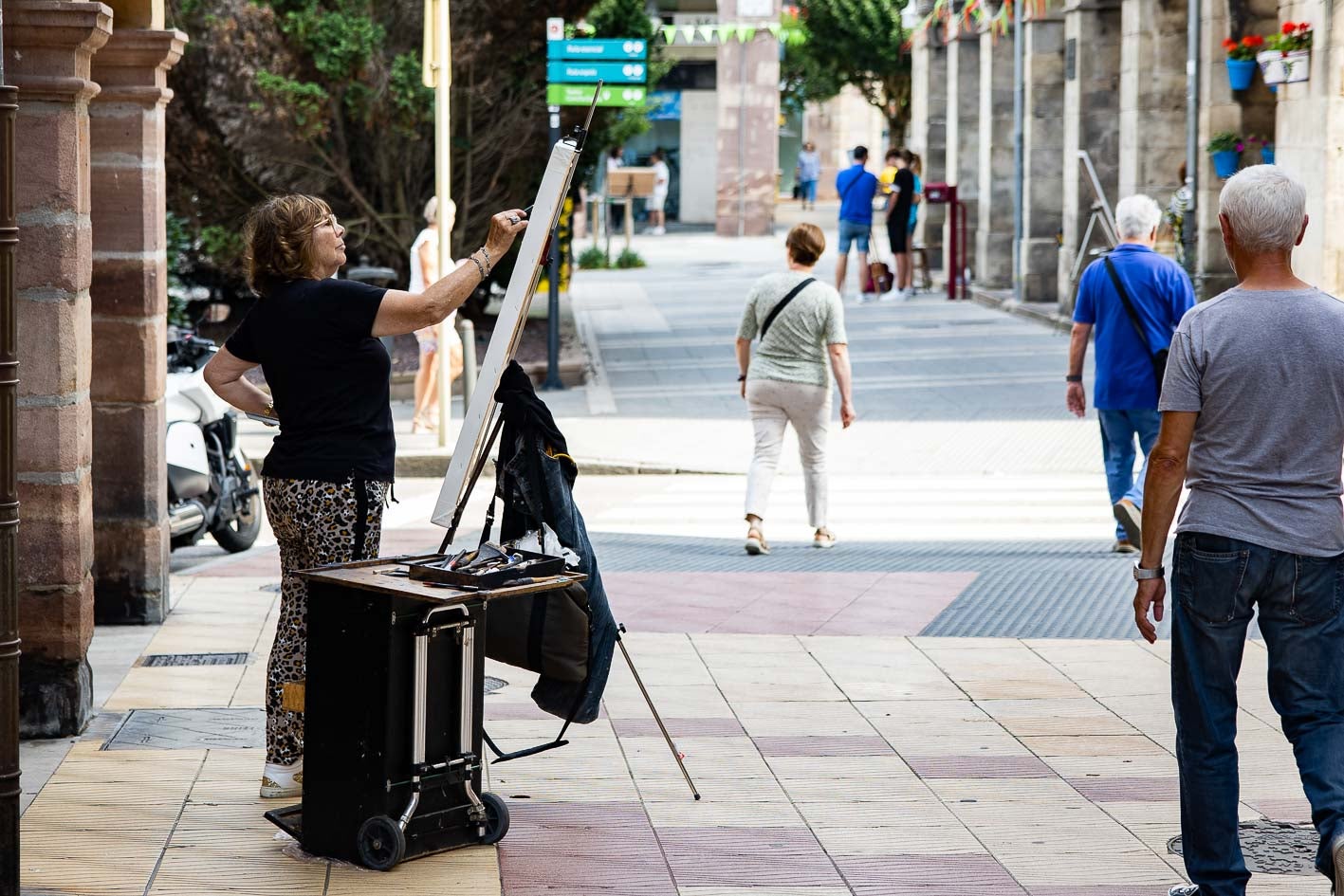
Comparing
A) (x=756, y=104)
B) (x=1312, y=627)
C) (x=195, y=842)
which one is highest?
(x=756, y=104)

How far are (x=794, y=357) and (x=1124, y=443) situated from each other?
167 centimetres

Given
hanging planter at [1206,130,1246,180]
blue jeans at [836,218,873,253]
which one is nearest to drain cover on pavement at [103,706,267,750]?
hanging planter at [1206,130,1246,180]

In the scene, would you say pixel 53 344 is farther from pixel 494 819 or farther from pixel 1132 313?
pixel 1132 313

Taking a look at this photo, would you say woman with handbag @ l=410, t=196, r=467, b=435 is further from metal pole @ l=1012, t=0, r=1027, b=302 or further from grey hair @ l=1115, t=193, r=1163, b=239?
metal pole @ l=1012, t=0, r=1027, b=302

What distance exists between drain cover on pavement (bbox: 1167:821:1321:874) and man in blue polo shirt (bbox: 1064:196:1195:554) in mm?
3899

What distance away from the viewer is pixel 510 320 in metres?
4.79

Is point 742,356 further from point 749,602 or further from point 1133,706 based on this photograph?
point 1133,706

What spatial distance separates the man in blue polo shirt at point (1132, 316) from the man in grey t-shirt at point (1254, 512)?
14.6 ft

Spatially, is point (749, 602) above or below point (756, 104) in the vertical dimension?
below

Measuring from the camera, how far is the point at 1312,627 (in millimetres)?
4414

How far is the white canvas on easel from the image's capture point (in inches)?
183

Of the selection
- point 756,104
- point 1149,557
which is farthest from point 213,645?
point 756,104

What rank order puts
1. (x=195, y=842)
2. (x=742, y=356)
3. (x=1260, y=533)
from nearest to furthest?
1. (x=1260, y=533)
2. (x=195, y=842)
3. (x=742, y=356)

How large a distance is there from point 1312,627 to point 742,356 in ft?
17.9
